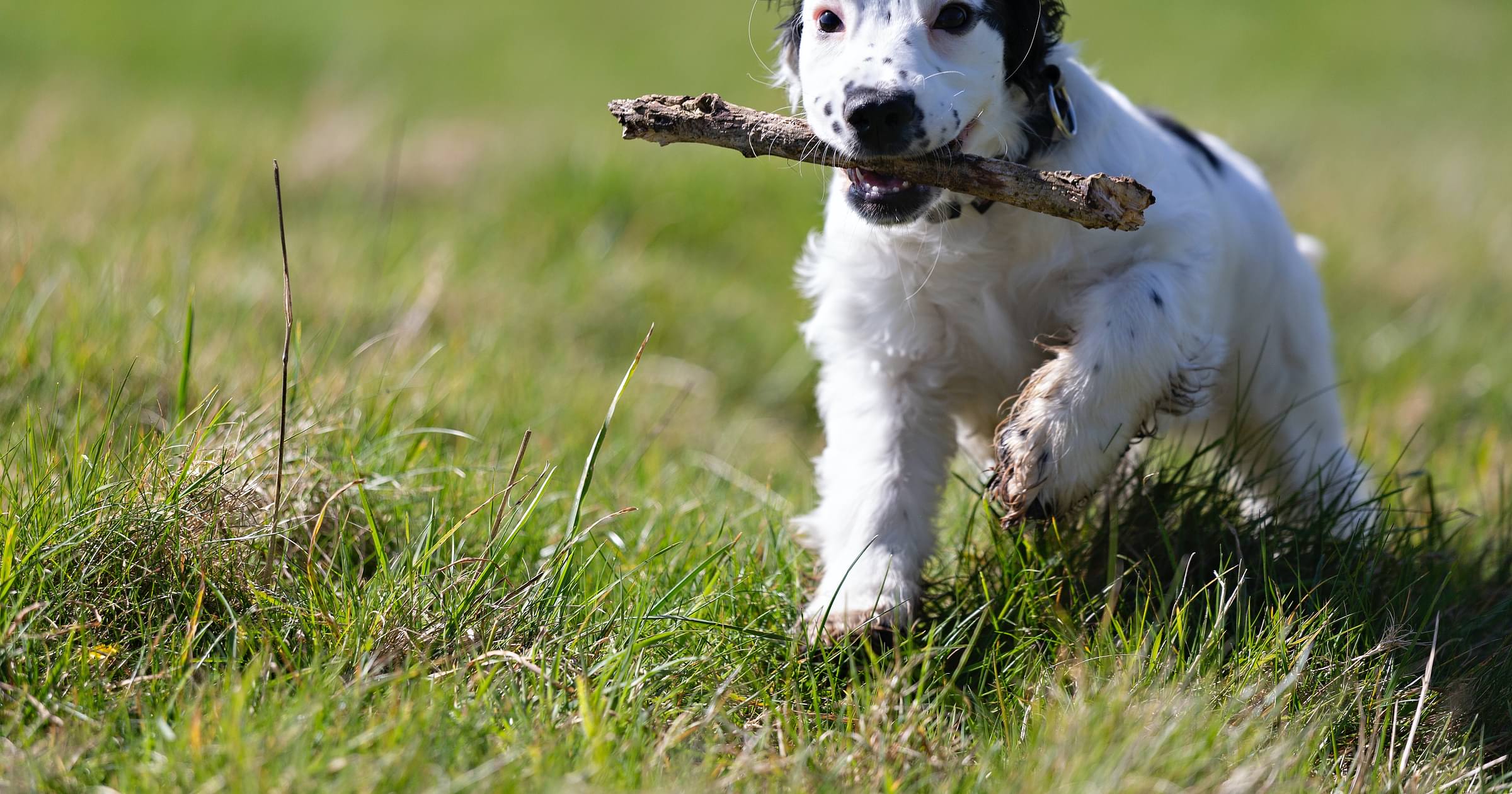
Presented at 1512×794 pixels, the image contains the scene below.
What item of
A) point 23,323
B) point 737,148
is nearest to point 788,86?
point 737,148

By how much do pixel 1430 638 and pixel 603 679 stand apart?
1.90m

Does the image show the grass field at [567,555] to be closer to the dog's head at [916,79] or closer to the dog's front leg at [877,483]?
the dog's front leg at [877,483]

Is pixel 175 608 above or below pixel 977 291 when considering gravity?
below

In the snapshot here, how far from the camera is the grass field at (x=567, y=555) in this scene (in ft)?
7.73

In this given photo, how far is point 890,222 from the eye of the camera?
10.2 feet

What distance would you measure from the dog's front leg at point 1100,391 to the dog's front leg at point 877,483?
0.32m

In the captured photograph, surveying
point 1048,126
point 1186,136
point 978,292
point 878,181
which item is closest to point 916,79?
point 878,181

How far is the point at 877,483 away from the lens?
11.2 ft

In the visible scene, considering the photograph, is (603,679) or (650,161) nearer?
(603,679)

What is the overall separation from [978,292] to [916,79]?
0.72 m

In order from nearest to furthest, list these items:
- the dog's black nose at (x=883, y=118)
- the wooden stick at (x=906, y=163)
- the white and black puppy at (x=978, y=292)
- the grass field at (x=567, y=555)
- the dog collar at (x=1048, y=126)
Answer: the grass field at (x=567, y=555)
the wooden stick at (x=906, y=163)
the dog's black nose at (x=883, y=118)
the white and black puppy at (x=978, y=292)
the dog collar at (x=1048, y=126)

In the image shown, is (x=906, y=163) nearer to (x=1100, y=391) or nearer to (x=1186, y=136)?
(x=1100, y=391)

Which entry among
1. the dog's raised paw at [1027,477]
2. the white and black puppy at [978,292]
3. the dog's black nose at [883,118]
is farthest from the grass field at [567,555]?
the dog's black nose at [883,118]

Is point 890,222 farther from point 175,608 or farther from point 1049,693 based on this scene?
point 175,608
